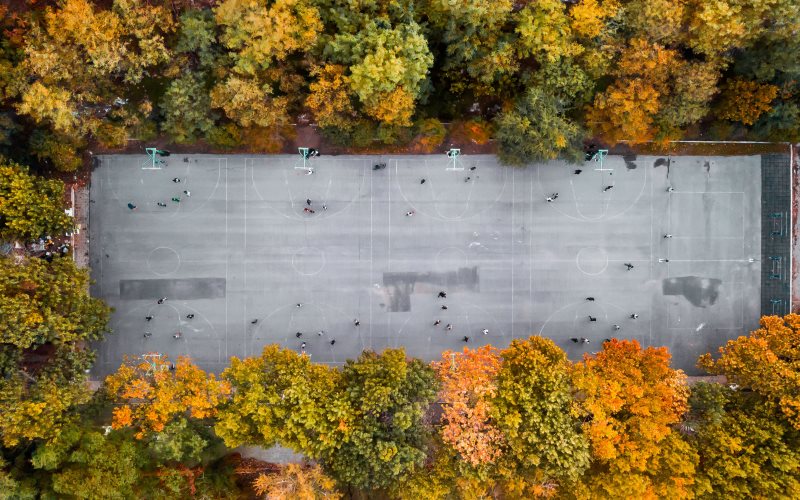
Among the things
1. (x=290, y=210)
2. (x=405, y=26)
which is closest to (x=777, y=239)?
(x=405, y=26)

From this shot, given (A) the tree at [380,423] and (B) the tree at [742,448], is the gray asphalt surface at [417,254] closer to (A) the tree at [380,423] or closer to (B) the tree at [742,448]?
(B) the tree at [742,448]

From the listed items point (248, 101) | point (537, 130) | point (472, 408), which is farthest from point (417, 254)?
point (248, 101)

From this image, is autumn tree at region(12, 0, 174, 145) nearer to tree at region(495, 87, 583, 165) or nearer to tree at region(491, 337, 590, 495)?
tree at region(495, 87, 583, 165)

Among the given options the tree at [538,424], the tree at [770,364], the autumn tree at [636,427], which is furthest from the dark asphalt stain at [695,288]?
the tree at [538,424]

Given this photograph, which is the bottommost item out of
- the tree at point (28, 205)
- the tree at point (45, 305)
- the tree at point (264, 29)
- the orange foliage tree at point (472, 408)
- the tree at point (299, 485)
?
the tree at point (299, 485)

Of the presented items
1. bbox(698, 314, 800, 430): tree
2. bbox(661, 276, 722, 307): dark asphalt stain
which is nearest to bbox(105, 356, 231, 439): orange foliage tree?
bbox(661, 276, 722, 307): dark asphalt stain

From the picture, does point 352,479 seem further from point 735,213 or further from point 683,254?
point 735,213
